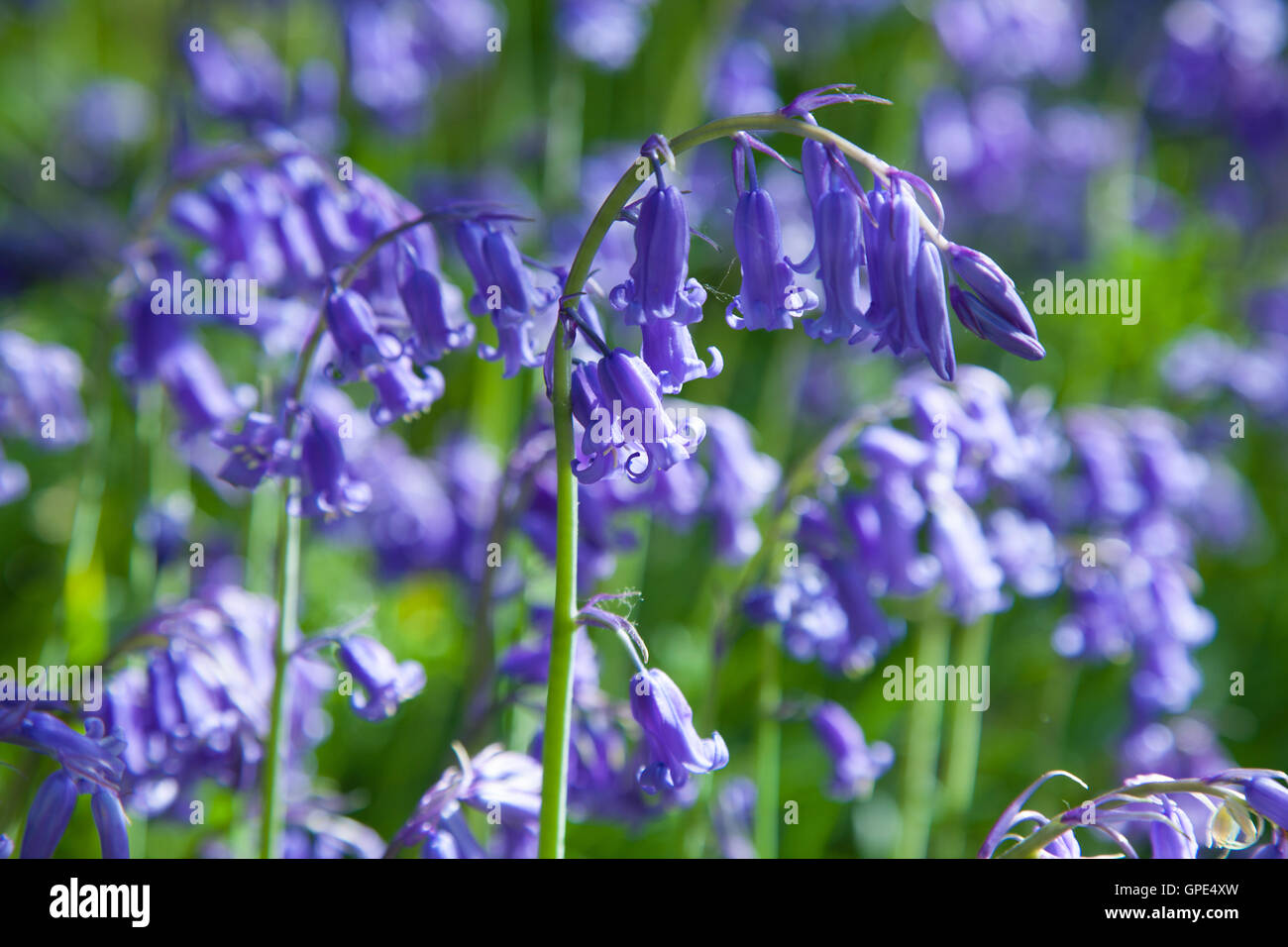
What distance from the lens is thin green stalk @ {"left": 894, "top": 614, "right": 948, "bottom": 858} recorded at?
3.38 metres

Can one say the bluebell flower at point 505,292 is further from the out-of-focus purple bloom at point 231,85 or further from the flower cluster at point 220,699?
the out-of-focus purple bloom at point 231,85

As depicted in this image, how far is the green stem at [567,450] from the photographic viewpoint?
1.68 m

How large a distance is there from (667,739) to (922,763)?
178 centimetres

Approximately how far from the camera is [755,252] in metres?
1.78

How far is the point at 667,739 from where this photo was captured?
1.86 meters

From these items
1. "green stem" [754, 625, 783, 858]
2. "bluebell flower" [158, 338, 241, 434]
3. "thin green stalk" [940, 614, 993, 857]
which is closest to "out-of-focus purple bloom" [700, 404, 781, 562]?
"green stem" [754, 625, 783, 858]

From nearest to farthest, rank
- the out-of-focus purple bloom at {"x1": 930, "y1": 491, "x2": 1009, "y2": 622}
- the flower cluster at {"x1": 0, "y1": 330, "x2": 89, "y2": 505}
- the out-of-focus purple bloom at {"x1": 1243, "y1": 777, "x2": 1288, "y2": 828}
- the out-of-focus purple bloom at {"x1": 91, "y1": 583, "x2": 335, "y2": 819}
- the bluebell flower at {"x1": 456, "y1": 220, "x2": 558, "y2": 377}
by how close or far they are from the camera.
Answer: the out-of-focus purple bloom at {"x1": 1243, "y1": 777, "x2": 1288, "y2": 828} < the bluebell flower at {"x1": 456, "y1": 220, "x2": 558, "y2": 377} < the out-of-focus purple bloom at {"x1": 91, "y1": 583, "x2": 335, "y2": 819} < the out-of-focus purple bloom at {"x1": 930, "y1": 491, "x2": 1009, "y2": 622} < the flower cluster at {"x1": 0, "y1": 330, "x2": 89, "y2": 505}

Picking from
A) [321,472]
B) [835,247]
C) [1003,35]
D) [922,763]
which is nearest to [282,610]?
[321,472]

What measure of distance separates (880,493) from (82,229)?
5402 millimetres

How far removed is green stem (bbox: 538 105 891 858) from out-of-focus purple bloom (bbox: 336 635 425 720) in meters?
0.38

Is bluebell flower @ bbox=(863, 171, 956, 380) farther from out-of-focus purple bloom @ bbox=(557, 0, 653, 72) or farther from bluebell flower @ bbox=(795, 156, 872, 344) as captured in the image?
out-of-focus purple bloom @ bbox=(557, 0, 653, 72)

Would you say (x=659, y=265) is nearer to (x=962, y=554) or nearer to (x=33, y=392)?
(x=962, y=554)

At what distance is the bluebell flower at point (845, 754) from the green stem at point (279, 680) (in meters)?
1.20
